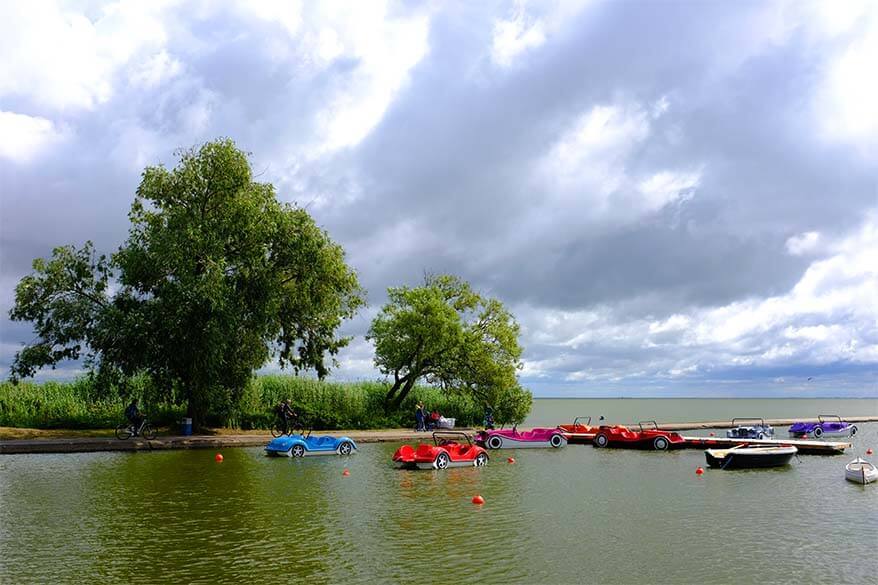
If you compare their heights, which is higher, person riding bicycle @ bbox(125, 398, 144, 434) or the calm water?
person riding bicycle @ bbox(125, 398, 144, 434)

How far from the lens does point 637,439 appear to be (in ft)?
124

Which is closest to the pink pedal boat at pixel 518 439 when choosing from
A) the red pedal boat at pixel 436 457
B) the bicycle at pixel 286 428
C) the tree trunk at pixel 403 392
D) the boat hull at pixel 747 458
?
the red pedal boat at pixel 436 457

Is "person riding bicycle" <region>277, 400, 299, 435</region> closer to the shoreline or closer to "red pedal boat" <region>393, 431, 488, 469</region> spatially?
the shoreline

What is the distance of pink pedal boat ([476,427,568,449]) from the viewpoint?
35875 mm

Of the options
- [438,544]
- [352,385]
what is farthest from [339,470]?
[352,385]

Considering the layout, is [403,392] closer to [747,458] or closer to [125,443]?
[125,443]

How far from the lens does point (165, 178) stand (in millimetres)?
36844

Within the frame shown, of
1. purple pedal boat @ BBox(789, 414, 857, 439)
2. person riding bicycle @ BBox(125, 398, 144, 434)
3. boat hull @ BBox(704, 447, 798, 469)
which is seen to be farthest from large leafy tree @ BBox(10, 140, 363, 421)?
purple pedal boat @ BBox(789, 414, 857, 439)

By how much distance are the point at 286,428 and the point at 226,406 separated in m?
3.27

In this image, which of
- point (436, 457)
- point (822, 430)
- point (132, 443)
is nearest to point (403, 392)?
point (132, 443)

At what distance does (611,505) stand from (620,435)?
19066 mm

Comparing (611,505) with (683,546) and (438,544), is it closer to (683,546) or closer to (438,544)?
(683,546)

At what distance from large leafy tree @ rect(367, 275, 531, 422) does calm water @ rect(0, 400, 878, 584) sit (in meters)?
20.1

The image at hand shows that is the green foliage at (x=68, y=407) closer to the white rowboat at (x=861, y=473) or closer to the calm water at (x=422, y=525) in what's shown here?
the calm water at (x=422, y=525)
